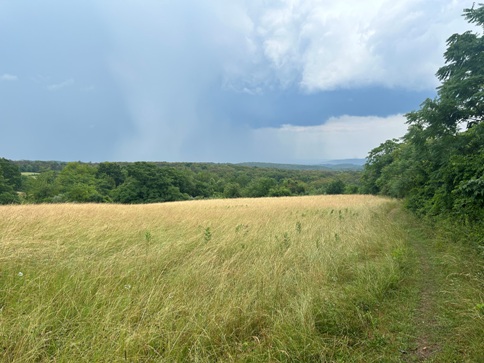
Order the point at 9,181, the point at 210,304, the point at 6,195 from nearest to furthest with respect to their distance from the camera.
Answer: the point at 210,304
the point at 6,195
the point at 9,181

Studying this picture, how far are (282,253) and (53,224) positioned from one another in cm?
620

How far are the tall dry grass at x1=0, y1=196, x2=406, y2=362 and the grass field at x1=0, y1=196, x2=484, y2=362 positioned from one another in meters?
0.02

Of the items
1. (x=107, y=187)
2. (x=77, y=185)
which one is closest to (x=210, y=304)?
(x=77, y=185)

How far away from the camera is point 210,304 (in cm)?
333

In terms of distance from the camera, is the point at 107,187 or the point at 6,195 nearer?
the point at 6,195

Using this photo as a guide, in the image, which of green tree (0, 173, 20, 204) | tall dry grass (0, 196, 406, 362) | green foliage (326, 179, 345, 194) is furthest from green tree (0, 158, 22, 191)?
green foliage (326, 179, 345, 194)

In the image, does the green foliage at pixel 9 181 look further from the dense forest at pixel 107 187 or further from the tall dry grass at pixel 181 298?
the tall dry grass at pixel 181 298

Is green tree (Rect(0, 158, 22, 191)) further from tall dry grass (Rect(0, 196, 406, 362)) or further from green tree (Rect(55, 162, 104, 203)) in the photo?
tall dry grass (Rect(0, 196, 406, 362))

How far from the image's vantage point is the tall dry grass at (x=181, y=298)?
2574mm

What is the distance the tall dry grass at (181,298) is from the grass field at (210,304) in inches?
0.6

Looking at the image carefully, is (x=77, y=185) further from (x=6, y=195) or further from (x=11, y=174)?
(x=11, y=174)

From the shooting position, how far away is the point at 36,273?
12.2ft

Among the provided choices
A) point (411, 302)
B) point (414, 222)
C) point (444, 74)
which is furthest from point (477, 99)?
point (411, 302)

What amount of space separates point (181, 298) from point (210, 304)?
0.45 m
